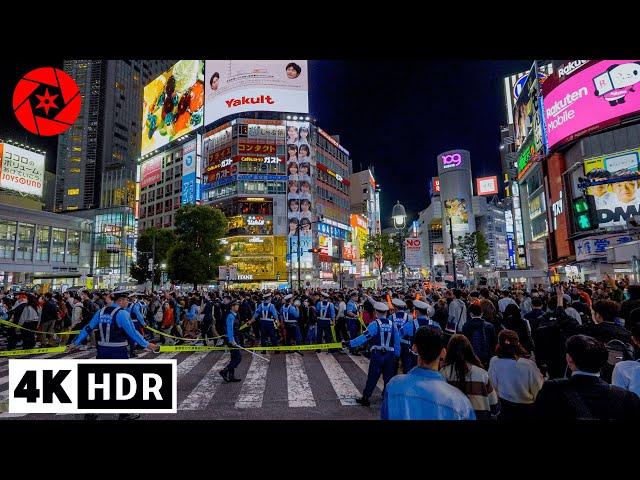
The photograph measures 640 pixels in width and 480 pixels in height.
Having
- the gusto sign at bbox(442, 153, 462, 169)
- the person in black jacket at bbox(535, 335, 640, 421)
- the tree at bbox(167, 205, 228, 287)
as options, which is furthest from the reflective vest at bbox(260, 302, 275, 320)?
the gusto sign at bbox(442, 153, 462, 169)

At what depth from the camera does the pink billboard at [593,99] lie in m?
33.6

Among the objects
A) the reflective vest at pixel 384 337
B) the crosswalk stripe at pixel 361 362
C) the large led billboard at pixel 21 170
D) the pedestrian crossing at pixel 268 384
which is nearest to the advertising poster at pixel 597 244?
the crosswalk stripe at pixel 361 362

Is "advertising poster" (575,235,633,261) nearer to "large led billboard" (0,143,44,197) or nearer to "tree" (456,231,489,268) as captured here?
"tree" (456,231,489,268)

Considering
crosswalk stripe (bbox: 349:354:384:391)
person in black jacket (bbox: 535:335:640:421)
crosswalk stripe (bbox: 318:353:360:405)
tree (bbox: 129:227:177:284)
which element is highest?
tree (bbox: 129:227:177:284)

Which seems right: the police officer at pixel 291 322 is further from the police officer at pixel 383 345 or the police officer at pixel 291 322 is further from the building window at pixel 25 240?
the building window at pixel 25 240

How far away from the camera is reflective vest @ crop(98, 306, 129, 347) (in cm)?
638

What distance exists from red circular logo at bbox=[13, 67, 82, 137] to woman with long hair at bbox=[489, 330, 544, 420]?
273 inches

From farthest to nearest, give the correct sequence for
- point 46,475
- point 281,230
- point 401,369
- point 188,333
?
1. point 281,230
2. point 188,333
3. point 401,369
4. point 46,475

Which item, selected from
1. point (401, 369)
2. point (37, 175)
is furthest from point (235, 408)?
point (37, 175)

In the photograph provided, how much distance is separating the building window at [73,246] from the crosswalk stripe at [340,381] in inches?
2564

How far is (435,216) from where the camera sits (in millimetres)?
145750
